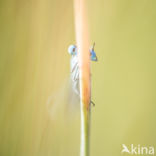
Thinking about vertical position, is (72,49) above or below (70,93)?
above

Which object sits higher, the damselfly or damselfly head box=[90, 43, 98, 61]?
damselfly head box=[90, 43, 98, 61]

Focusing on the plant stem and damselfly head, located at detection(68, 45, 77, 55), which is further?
damselfly head, located at detection(68, 45, 77, 55)

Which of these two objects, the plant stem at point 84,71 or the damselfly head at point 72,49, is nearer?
the plant stem at point 84,71

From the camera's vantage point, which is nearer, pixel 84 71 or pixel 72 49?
pixel 84 71

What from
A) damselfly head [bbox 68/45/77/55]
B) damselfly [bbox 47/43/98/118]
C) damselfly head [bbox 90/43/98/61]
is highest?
damselfly head [bbox 68/45/77/55]

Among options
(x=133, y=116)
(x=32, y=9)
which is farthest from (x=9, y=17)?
(x=133, y=116)

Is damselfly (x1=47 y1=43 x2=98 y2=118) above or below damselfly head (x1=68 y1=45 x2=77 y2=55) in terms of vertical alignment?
below

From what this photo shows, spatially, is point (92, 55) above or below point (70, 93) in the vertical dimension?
above

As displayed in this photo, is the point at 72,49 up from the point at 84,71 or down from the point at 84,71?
up
